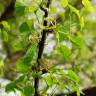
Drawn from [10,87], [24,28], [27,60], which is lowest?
[10,87]

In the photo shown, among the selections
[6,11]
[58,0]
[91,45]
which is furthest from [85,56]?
[58,0]

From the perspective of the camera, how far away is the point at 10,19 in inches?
210

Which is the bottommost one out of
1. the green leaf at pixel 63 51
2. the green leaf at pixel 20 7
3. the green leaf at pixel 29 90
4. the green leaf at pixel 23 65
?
the green leaf at pixel 29 90

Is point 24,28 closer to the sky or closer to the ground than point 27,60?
closer to the sky

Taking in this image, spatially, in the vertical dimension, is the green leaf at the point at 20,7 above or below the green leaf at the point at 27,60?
above

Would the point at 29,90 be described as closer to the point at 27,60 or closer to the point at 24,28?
the point at 27,60

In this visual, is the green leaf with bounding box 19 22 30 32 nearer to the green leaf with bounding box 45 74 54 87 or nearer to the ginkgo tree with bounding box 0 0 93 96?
the ginkgo tree with bounding box 0 0 93 96

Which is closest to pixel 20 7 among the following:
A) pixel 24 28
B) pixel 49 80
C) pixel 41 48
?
pixel 24 28

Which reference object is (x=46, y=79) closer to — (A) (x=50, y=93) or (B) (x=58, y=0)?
(A) (x=50, y=93)

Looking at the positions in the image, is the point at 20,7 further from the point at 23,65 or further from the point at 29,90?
the point at 29,90

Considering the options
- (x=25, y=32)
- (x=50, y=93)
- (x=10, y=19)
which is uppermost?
(x=25, y=32)

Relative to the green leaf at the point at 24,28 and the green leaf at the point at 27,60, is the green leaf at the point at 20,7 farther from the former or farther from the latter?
the green leaf at the point at 27,60

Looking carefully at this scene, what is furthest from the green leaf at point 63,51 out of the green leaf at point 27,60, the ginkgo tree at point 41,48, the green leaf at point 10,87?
the green leaf at point 10,87

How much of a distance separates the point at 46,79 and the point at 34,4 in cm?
31
